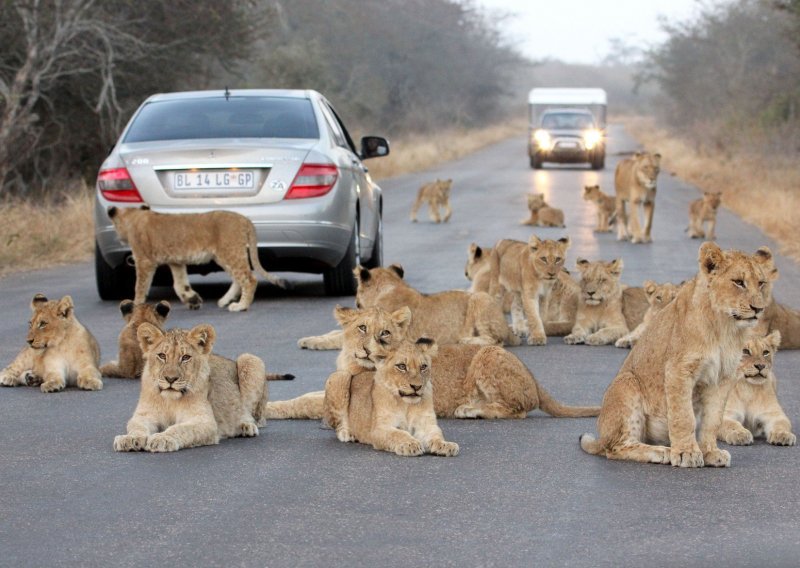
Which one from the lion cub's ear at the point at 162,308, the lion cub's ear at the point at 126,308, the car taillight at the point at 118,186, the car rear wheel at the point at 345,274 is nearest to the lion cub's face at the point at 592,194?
the car rear wheel at the point at 345,274

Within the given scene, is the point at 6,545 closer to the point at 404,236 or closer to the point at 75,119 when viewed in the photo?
the point at 404,236

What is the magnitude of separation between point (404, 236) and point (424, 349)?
13.2 meters

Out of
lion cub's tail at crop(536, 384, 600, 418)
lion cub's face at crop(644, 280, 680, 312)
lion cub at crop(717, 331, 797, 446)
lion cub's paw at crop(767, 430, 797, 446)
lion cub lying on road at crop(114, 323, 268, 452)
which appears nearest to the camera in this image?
lion cub lying on road at crop(114, 323, 268, 452)

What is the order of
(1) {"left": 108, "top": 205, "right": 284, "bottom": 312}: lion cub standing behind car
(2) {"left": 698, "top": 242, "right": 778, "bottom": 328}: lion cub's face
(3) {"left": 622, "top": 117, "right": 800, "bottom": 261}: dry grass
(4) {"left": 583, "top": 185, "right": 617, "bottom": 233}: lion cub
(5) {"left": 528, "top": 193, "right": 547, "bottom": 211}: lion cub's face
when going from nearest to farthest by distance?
(2) {"left": 698, "top": 242, "right": 778, "bottom": 328}: lion cub's face < (1) {"left": 108, "top": 205, "right": 284, "bottom": 312}: lion cub standing behind car < (3) {"left": 622, "top": 117, "right": 800, "bottom": 261}: dry grass < (4) {"left": 583, "top": 185, "right": 617, "bottom": 233}: lion cub < (5) {"left": 528, "top": 193, "right": 547, "bottom": 211}: lion cub's face

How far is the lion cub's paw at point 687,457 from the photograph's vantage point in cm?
607

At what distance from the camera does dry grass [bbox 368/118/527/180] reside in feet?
120

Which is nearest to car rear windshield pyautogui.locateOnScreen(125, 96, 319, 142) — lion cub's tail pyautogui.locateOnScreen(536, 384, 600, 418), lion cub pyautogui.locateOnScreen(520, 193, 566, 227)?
lion cub's tail pyautogui.locateOnScreen(536, 384, 600, 418)

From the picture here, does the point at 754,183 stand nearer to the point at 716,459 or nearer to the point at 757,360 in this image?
the point at 757,360

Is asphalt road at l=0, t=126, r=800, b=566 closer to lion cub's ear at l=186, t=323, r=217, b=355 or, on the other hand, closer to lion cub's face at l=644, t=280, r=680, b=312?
lion cub's ear at l=186, t=323, r=217, b=355

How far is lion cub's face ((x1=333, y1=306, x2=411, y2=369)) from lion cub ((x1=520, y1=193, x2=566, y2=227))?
45.1 ft

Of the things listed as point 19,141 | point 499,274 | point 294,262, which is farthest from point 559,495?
point 19,141

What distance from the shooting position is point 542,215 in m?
20.8

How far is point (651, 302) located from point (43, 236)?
8.79 meters

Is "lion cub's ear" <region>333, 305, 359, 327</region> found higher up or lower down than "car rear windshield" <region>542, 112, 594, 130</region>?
higher up
